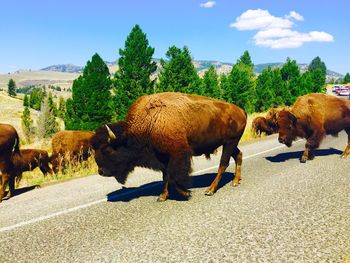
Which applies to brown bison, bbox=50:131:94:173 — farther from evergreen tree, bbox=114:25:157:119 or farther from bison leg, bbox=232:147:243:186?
evergreen tree, bbox=114:25:157:119

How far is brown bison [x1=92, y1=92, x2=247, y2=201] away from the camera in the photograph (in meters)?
5.84

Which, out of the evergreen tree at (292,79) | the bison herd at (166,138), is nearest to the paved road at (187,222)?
the bison herd at (166,138)

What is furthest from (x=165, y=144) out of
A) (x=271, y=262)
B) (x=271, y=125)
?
(x=271, y=125)

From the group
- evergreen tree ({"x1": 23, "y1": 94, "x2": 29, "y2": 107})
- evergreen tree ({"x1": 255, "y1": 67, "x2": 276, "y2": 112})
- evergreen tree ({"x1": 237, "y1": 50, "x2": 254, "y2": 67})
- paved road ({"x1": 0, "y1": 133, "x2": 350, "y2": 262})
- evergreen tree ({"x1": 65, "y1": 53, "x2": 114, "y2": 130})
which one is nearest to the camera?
paved road ({"x1": 0, "y1": 133, "x2": 350, "y2": 262})

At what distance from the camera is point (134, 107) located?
6.24 meters

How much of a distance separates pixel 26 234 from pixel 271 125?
1646 cm

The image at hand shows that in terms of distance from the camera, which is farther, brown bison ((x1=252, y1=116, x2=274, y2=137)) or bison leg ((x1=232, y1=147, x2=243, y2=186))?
brown bison ((x1=252, y1=116, x2=274, y2=137))

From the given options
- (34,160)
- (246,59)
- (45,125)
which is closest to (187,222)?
(34,160)

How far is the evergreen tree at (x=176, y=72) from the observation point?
33.9 m

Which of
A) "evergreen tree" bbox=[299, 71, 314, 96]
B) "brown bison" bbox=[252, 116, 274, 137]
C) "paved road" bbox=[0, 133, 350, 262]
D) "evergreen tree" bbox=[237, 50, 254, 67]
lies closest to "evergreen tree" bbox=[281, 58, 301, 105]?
"evergreen tree" bbox=[299, 71, 314, 96]

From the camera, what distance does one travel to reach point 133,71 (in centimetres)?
3325

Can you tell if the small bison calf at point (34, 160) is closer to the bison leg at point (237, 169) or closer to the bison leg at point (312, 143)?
the bison leg at point (237, 169)

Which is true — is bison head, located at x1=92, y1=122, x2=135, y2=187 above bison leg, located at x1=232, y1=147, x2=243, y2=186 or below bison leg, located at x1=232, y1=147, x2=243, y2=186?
above

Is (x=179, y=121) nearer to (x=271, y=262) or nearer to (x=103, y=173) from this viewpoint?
(x=103, y=173)
